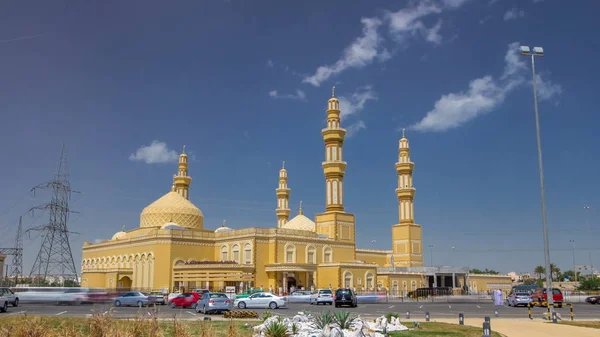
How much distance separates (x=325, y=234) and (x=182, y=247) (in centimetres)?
1701

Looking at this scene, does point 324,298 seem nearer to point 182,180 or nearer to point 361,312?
point 361,312

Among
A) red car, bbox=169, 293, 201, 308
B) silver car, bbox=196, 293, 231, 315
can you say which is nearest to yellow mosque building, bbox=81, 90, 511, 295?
red car, bbox=169, 293, 201, 308

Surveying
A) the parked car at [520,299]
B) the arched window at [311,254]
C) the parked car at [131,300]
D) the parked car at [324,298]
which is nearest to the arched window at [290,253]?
the arched window at [311,254]

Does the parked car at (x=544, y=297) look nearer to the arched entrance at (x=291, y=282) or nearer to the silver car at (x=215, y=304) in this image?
the silver car at (x=215, y=304)

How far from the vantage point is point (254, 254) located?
5919cm

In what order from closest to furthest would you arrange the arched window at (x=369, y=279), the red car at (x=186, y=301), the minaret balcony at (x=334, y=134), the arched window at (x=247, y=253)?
1. the red car at (x=186, y=301)
2. the arched window at (x=247, y=253)
3. the arched window at (x=369, y=279)
4. the minaret balcony at (x=334, y=134)

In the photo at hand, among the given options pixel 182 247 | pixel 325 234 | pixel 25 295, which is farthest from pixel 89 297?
pixel 325 234

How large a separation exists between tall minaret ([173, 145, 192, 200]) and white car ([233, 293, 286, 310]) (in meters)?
42.2

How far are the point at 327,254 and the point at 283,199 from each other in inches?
741

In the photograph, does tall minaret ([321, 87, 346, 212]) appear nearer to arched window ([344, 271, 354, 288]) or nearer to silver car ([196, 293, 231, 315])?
arched window ([344, 271, 354, 288])

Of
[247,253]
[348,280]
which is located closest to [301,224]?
[247,253]

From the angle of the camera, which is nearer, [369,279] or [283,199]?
[369,279]

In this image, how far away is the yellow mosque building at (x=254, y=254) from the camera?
192ft

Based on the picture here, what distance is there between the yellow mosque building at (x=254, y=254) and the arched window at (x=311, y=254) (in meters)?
0.11
